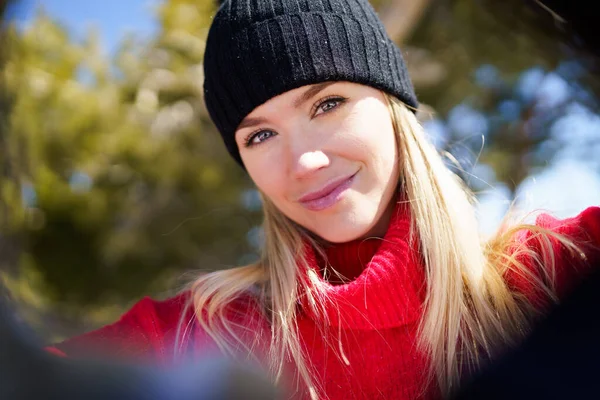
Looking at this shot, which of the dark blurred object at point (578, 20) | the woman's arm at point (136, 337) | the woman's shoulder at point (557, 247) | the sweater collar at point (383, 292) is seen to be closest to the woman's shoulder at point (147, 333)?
the woman's arm at point (136, 337)

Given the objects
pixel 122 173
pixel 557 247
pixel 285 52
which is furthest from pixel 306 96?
pixel 122 173

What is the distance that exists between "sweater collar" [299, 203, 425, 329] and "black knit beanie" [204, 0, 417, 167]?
370 millimetres

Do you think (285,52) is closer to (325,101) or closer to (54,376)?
(325,101)

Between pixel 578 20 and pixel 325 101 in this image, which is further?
pixel 325 101

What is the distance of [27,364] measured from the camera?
1.46ft

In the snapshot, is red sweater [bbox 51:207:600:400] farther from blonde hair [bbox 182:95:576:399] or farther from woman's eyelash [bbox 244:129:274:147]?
woman's eyelash [bbox 244:129:274:147]

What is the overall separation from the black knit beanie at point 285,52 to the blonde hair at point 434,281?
12 centimetres

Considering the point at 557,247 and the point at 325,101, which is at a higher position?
the point at 325,101

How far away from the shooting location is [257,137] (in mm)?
1354

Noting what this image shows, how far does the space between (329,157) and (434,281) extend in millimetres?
324

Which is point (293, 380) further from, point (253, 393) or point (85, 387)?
point (85, 387)

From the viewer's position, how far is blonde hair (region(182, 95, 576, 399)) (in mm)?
1112

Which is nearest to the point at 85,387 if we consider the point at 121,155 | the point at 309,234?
the point at 309,234

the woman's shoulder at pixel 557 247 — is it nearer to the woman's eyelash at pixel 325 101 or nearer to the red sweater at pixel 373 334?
the red sweater at pixel 373 334
